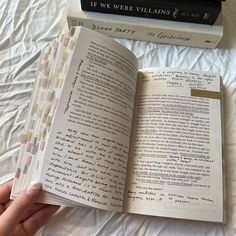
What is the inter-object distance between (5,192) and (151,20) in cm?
39

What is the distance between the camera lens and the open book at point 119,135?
52 centimetres

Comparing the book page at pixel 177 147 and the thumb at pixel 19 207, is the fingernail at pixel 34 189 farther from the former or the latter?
the book page at pixel 177 147

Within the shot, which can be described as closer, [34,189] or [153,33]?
[34,189]

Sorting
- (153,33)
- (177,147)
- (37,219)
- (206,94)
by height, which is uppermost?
(153,33)

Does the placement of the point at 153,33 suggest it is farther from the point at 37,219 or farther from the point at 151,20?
the point at 37,219

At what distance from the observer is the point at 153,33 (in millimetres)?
680

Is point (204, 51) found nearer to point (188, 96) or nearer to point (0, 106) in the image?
point (188, 96)

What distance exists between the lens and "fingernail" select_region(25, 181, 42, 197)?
1.63 feet

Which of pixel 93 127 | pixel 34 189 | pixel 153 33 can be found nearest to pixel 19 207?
pixel 34 189

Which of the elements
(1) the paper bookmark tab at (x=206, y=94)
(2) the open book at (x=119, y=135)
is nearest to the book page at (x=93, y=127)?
(2) the open book at (x=119, y=135)

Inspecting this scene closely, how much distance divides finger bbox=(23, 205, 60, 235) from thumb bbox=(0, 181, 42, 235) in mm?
36

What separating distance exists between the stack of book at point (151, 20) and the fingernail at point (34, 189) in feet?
1.05

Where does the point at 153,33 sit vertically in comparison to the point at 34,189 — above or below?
above

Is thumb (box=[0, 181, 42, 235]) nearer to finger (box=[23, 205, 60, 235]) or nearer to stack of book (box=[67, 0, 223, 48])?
finger (box=[23, 205, 60, 235])
